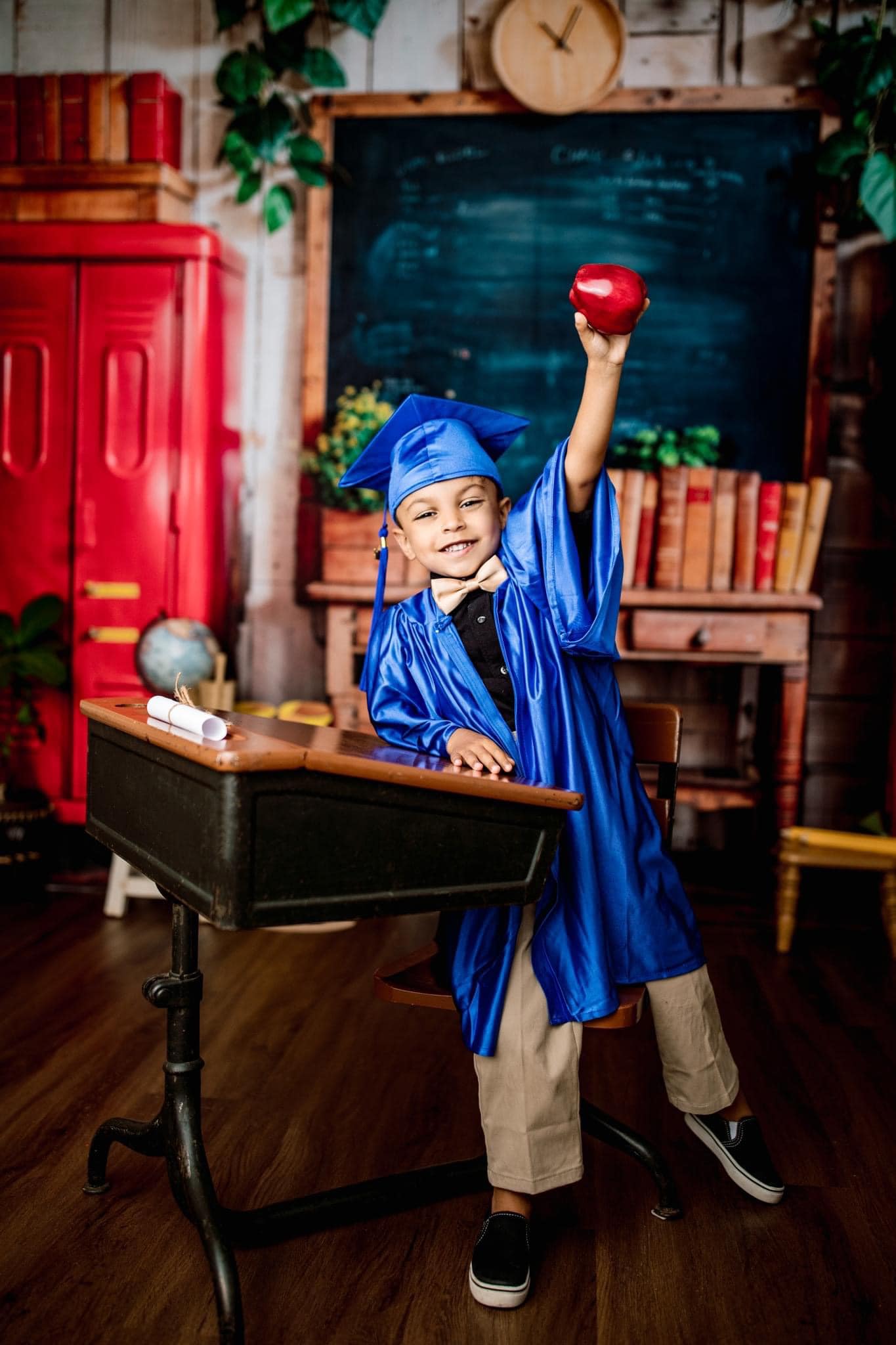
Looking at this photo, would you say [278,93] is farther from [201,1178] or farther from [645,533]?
[201,1178]

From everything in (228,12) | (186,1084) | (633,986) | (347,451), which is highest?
(228,12)

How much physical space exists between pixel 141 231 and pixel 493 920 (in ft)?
8.72

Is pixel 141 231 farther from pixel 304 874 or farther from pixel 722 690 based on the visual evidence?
pixel 304 874

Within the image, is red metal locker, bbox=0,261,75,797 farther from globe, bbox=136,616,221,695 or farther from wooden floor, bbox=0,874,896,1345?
wooden floor, bbox=0,874,896,1345

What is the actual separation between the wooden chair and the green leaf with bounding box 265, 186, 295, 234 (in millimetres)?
2454

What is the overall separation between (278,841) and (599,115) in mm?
3177

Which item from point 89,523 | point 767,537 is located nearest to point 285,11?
point 89,523

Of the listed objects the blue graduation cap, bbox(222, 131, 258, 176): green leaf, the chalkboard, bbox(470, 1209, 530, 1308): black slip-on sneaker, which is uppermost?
bbox(222, 131, 258, 176): green leaf

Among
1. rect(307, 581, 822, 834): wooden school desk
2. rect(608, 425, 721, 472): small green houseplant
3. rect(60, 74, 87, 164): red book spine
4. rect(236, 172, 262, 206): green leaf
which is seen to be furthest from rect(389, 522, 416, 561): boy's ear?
rect(60, 74, 87, 164): red book spine

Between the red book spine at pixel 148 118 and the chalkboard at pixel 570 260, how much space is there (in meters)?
0.57

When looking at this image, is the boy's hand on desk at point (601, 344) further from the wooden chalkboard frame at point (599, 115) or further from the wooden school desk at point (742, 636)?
the wooden chalkboard frame at point (599, 115)

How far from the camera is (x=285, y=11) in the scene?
333 centimetres

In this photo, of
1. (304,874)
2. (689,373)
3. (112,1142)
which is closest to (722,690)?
(689,373)

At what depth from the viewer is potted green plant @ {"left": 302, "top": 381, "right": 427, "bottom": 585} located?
3268mm
